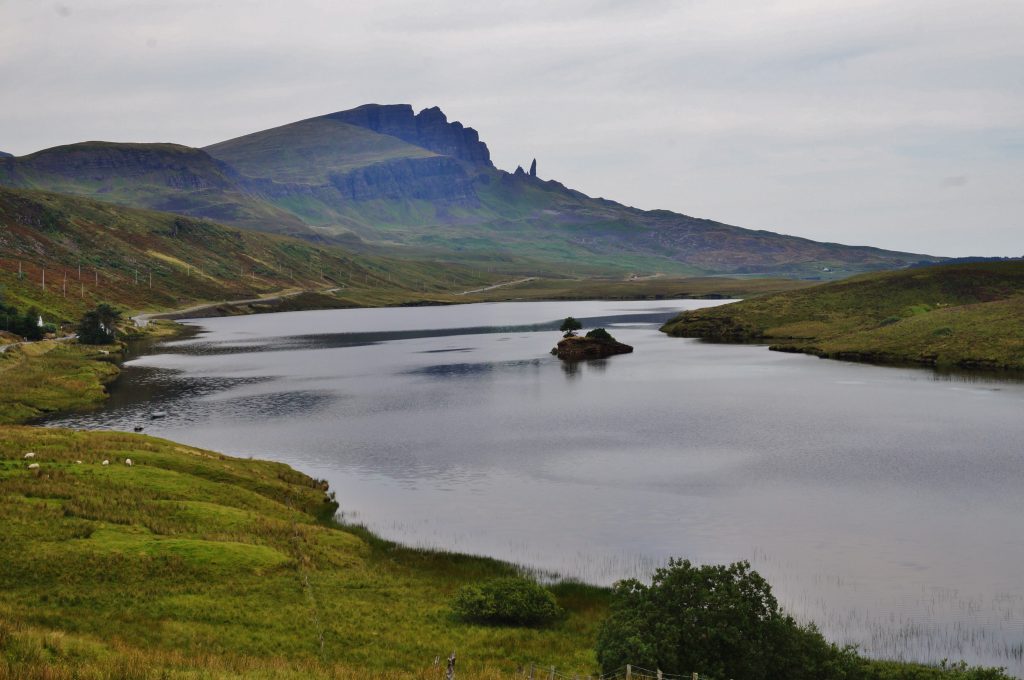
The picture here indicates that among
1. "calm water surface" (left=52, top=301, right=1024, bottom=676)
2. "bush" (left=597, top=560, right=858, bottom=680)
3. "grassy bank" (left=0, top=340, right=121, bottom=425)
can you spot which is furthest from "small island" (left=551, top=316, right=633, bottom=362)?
"bush" (left=597, top=560, right=858, bottom=680)

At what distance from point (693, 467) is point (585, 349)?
9623cm

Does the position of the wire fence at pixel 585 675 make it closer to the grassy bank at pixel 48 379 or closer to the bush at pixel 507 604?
the bush at pixel 507 604

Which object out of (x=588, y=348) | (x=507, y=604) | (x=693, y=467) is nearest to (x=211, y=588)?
(x=507, y=604)

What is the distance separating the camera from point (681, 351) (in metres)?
174

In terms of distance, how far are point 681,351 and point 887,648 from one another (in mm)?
142237

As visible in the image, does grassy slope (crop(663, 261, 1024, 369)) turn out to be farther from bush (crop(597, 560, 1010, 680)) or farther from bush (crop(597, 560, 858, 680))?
bush (crop(597, 560, 858, 680))

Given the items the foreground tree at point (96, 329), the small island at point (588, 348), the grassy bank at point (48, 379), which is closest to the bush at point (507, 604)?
the grassy bank at point (48, 379)

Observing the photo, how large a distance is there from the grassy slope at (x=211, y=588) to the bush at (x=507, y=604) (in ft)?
3.09

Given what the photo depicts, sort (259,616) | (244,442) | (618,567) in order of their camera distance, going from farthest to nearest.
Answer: (244,442), (618,567), (259,616)

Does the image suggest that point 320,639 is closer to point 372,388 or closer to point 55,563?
point 55,563

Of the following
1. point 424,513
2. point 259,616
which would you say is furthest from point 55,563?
point 424,513

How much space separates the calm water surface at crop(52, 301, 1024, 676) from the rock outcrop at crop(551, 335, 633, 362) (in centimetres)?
2311

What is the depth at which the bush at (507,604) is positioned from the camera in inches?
1427

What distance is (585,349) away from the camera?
164 metres
